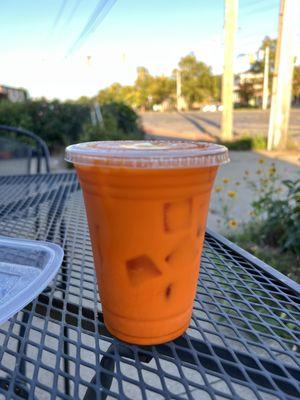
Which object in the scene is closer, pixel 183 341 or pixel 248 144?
pixel 183 341

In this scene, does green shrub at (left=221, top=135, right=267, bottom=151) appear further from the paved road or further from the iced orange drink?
the iced orange drink

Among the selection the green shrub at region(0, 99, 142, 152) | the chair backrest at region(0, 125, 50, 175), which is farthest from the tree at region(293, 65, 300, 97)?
the chair backrest at region(0, 125, 50, 175)

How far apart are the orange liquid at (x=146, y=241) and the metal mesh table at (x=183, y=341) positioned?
0.05 meters

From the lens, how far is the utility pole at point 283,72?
668 centimetres

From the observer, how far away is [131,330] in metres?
0.51

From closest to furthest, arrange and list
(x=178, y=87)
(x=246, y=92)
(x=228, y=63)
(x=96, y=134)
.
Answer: (x=96, y=134)
(x=228, y=63)
(x=246, y=92)
(x=178, y=87)

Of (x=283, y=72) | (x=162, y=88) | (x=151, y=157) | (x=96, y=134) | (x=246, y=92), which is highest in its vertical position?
(x=162, y=88)

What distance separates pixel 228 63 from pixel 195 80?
129 feet

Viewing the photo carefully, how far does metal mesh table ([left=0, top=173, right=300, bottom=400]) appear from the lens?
0.48m

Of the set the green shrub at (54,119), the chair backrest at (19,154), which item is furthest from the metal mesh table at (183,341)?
the green shrub at (54,119)

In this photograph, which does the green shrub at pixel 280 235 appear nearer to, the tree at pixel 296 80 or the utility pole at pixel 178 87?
the tree at pixel 296 80

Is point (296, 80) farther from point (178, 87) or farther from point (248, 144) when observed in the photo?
point (248, 144)

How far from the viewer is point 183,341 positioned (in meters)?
0.54

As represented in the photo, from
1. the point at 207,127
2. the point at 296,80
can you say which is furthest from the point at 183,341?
the point at 296,80
